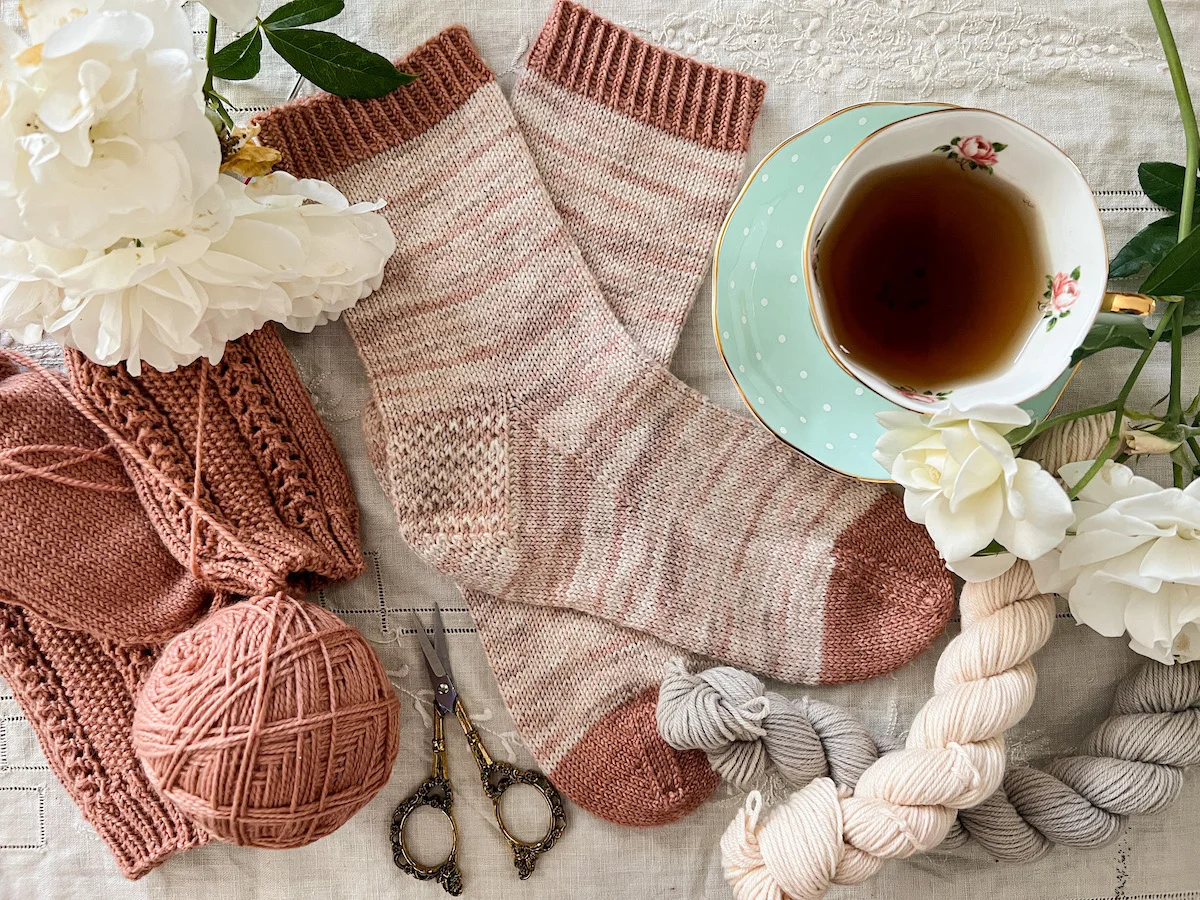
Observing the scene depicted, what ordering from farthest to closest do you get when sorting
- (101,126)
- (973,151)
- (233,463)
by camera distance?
(233,463)
(973,151)
(101,126)

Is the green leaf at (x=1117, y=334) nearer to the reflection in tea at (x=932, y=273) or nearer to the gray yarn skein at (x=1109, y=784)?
the reflection in tea at (x=932, y=273)

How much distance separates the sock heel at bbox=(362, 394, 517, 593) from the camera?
2.72ft

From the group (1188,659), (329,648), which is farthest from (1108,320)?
(329,648)

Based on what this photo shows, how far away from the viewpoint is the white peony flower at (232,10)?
63cm

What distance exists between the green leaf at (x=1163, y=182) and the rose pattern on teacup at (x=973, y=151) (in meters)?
0.23

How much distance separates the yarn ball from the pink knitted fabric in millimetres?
70

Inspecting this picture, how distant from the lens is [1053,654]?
2.87 ft

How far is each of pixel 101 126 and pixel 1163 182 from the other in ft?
2.90

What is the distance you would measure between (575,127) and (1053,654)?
698 mm

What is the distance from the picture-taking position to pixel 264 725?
702 millimetres

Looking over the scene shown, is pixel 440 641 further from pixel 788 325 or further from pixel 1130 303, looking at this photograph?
pixel 1130 303

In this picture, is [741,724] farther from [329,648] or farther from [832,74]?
[832,74]

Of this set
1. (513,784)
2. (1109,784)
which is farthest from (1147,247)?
(513,784)

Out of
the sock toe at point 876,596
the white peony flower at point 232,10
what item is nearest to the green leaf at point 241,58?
the white peony flower at point 232,10
